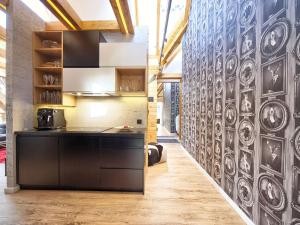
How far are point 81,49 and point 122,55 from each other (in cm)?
64

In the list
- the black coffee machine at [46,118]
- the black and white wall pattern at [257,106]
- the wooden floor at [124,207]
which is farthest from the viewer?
the black coffee machine at [46,118]

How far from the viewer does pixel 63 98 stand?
8.45 feet

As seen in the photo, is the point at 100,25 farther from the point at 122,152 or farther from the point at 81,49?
the point at 122,152

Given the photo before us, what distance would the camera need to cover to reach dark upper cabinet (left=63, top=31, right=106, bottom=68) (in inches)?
101

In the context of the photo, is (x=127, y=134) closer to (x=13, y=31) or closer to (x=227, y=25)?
(x=227, y=25)

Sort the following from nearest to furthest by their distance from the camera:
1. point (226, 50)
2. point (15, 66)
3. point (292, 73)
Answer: point (292, 73) < point (226, 50) < point (15, 66)

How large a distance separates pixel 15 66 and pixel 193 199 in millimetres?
2967

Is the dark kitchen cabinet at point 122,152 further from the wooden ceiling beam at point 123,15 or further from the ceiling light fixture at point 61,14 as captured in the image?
the ceiling light fixture at point 61,14

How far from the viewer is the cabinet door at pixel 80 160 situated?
228 centimetres

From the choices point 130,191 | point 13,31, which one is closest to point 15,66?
point 13,31

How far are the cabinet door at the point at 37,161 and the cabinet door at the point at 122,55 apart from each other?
1355 mm

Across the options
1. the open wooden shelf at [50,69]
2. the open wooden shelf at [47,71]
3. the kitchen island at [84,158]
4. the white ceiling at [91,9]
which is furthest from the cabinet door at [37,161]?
the white ceiling at [91,9]

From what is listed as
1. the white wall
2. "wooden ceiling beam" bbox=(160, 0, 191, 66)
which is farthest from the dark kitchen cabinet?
"wooden ceiling beam" bbox=(160, 0, 191, 66)

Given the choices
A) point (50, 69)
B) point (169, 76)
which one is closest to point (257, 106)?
point (50, 69)
